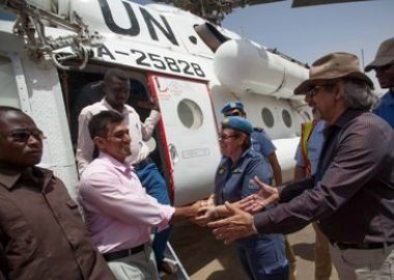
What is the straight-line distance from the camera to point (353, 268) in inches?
84.1

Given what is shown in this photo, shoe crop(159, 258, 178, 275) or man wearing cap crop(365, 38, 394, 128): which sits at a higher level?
man wearing cap crop(365, 38, 394, 128)

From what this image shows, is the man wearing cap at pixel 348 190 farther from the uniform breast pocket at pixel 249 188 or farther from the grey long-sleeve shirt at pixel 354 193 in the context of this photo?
the uniform breast pocket at pixel 249 188

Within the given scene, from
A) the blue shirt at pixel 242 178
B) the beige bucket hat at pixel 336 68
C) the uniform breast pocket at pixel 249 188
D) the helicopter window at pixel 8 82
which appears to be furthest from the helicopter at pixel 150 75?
the beige bucket hat at pixel 336 68

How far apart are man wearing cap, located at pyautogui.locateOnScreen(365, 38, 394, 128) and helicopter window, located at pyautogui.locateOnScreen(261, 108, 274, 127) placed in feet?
10.4

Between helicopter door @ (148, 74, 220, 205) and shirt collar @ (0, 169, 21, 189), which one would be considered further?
helicopter door @ (148, 74, 220, 205)

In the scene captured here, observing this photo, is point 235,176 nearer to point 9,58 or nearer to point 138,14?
point 9,58

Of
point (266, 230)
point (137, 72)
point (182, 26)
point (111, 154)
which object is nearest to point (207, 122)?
point (137, 72)

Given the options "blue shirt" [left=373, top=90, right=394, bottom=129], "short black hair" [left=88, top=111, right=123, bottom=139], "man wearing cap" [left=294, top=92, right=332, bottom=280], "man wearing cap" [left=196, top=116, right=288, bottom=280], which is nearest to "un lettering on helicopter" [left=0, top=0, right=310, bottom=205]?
"short black hair" [left=88, top=111, right=123, bottom=139]

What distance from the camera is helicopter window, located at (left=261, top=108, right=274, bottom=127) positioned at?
6462mm

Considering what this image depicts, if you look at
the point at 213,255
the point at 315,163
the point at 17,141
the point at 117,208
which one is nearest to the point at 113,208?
the point at 117,208

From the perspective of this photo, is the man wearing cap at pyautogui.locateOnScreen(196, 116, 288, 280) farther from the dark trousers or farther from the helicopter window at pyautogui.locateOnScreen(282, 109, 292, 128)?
the helicopter window at pyautogui.locateOnScreen(282, 109, 292, 128)

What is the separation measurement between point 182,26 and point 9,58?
384cm

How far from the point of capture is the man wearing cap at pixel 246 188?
2.92 meters

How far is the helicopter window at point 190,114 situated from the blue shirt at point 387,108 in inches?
84.7
